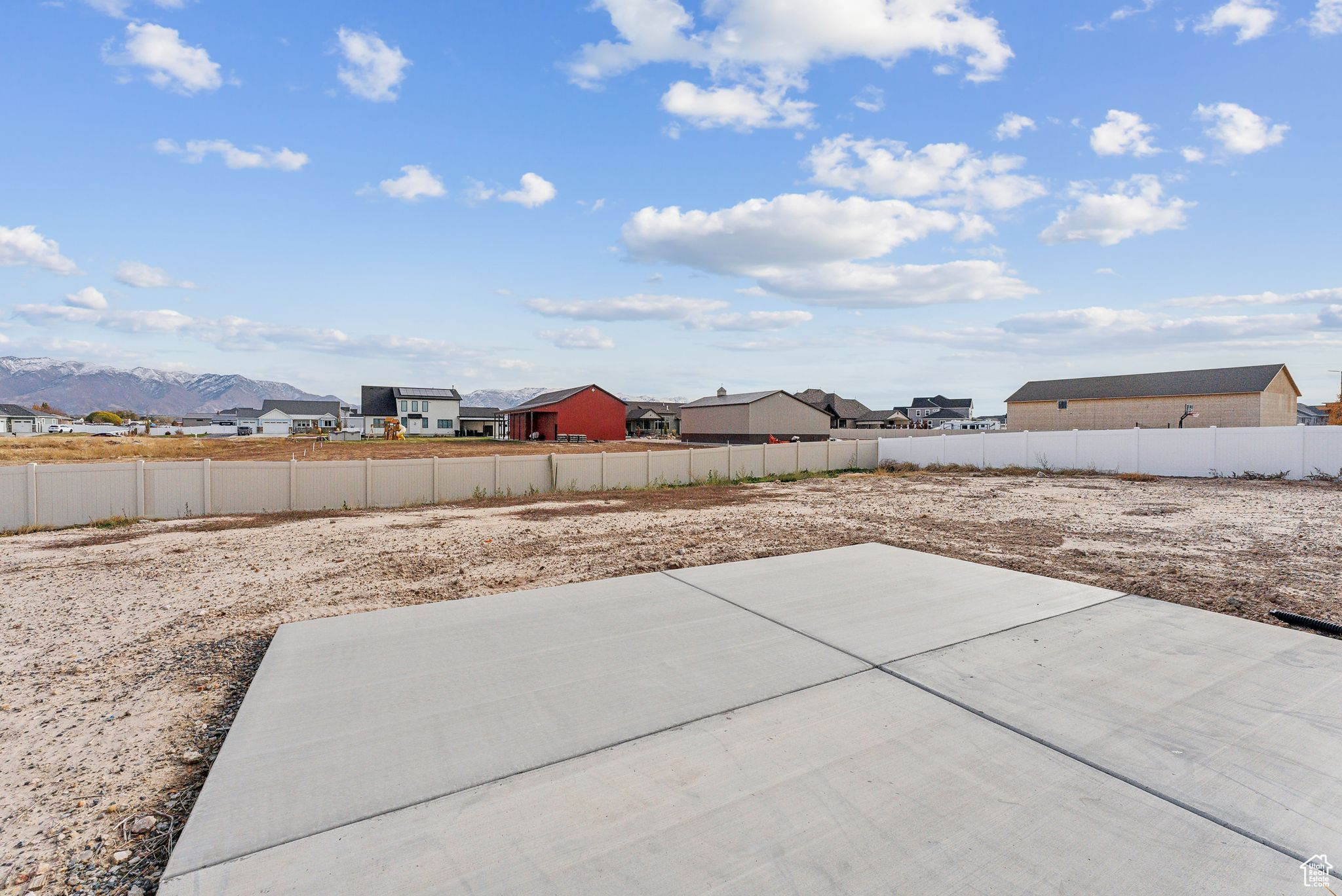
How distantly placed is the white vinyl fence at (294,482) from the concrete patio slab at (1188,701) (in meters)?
13.8

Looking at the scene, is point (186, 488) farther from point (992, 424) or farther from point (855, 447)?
point (992, 424)

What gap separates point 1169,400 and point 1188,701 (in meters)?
46.6

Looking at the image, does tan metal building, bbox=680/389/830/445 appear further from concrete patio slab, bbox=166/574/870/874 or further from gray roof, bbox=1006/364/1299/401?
concrete patio slab, bbox=166/574/870/874

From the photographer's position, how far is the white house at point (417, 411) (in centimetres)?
6378

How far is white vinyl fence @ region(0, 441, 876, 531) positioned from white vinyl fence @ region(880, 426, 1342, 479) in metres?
11.4

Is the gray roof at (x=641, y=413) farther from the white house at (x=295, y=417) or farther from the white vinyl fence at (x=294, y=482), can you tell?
the white vinyl fence at (x=294, y=482)

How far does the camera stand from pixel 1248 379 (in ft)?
121

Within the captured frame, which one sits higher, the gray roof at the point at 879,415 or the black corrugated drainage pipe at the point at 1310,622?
the gray roof at the point at 879,415

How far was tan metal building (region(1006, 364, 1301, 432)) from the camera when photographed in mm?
36562

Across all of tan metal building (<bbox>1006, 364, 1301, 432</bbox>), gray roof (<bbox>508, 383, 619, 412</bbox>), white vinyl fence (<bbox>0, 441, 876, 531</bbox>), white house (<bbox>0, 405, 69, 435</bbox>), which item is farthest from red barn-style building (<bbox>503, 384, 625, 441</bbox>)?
white house (<bbox>0, 405, 69, 435</bbox>)

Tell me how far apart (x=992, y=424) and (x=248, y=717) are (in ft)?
341

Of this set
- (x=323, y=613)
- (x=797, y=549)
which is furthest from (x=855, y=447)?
(x=323, y=613)

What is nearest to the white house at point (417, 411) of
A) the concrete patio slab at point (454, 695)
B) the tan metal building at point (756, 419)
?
the tan metal building at point (756, 419)

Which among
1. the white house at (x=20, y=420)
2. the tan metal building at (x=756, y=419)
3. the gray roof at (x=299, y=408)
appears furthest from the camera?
the gray roof at (x=299, y=408)
